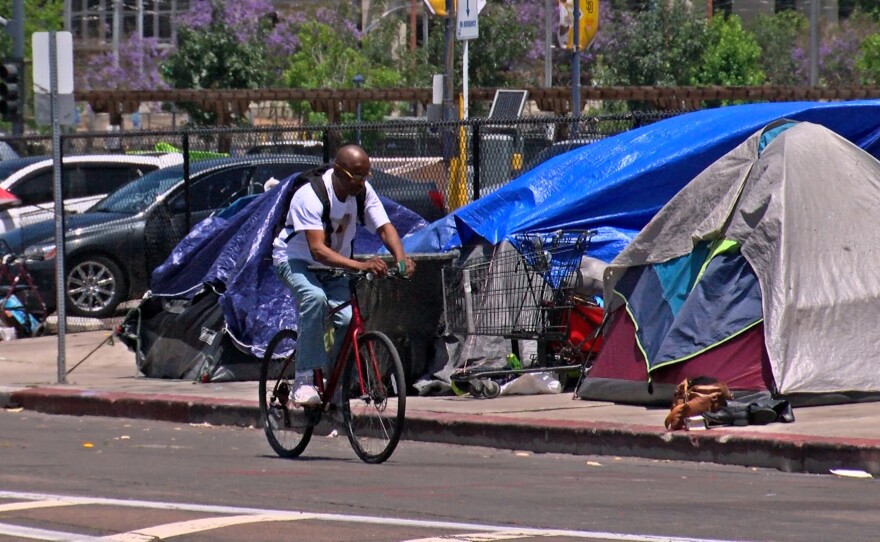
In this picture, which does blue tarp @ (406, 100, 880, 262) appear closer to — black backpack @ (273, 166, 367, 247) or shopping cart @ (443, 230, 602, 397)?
shopping cart @ (443, 230, 602, 397)

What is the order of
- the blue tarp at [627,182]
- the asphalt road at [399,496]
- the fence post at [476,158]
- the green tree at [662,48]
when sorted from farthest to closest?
1. the green tree at [662,48]
2. the fence post at [476,158]
3. the blue tarp at [627,182]
4. the asphalt road at [399,496]

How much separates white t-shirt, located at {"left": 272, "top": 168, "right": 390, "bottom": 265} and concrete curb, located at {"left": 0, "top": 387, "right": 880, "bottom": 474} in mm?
1598

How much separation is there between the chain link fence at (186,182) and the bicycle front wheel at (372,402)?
5.05 metres

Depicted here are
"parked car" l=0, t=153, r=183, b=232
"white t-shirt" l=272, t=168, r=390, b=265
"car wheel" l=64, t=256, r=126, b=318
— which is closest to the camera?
"white t-shirt" l=272, t=168, r=390, b=265

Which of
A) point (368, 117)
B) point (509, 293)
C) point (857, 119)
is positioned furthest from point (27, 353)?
point (368, 117)

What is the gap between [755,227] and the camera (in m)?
9.98

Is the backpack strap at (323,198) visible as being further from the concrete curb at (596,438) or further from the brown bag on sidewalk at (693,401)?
the brown bag on sidewalk at (693,401)

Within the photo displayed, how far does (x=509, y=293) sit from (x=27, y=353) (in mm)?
6342

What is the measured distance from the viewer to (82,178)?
1891 cm

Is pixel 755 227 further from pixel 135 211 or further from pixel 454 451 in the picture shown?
pixel 135 211

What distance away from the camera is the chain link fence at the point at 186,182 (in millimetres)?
14570

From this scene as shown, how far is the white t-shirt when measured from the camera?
8562 mm

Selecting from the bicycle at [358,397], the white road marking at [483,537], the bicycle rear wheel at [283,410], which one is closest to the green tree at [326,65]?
the bicycle rear wheel at [283,410]

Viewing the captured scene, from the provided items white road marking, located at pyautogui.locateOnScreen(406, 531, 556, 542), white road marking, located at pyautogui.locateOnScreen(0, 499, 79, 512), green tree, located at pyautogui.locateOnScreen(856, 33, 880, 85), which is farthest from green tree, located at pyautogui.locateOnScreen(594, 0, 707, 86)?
white road marking, located at pyautogui.locateOnScreen(406, 531, 556, 542)
